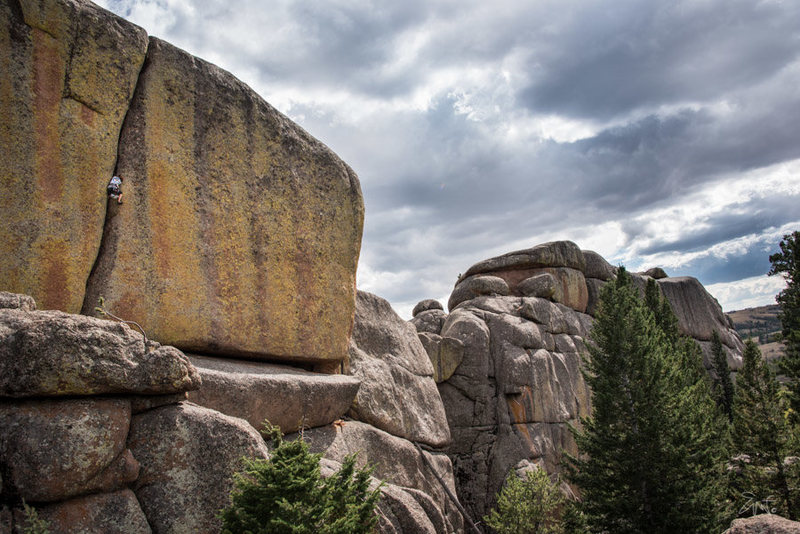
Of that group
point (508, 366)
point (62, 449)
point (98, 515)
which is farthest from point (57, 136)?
point (508, 366)

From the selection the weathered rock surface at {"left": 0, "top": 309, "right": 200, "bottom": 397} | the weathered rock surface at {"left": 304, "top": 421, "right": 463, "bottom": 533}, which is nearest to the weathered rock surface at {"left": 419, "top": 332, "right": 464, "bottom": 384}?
the weathered rock surface at {"left": 304, "top": 421, "right": 463, "bottom": 533}

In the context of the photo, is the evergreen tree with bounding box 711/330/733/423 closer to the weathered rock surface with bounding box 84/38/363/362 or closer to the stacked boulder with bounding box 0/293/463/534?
the weathered rock surface with bounding box 84/38/363/362

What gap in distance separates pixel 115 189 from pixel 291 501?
651cm

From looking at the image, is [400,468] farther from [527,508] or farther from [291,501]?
[527,508]

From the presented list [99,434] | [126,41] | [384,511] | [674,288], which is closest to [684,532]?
[384,511]

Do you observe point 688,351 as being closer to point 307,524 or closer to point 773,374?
point 773,374

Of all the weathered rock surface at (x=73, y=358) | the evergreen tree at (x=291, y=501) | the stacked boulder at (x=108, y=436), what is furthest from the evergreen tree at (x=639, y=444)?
the weathered rock surface at (x=73, y=358)

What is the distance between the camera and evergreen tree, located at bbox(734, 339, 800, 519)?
23.0 m

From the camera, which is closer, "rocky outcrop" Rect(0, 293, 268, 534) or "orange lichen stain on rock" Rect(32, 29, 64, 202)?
"rocky outcrop" Rect(0, 293, 268, 534)

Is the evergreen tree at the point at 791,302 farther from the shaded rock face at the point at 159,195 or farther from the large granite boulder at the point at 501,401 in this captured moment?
the shaded rock face at the point at 159,195

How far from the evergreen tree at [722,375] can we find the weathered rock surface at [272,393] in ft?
140

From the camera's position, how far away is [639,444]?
19.2 meters

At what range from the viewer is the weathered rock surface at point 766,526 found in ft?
21.7

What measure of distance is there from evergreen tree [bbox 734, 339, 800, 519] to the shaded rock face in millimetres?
21033
